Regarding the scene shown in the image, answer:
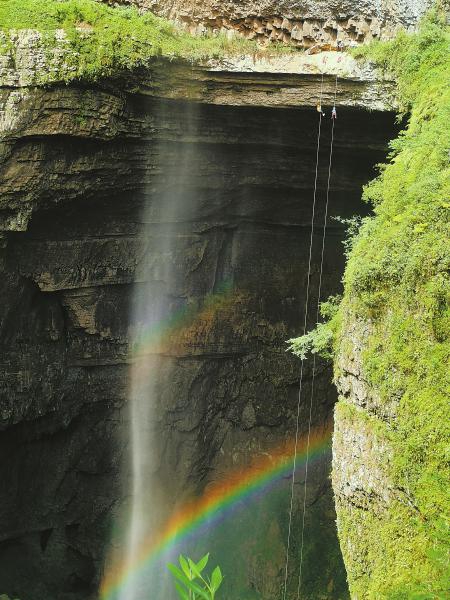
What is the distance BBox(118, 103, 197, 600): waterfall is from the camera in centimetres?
1267

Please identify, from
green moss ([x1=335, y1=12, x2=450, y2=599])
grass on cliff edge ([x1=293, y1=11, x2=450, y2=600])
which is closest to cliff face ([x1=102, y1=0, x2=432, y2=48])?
grass on cliff edge ([x1=293, y1=11, x2=450, y2=600])

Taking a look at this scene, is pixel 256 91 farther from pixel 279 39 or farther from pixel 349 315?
pixel 349 315

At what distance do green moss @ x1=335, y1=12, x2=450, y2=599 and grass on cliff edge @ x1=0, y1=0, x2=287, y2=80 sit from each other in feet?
Answer: 14.9

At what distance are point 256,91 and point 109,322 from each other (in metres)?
4.91

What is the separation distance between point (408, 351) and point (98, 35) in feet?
Result: 23.1

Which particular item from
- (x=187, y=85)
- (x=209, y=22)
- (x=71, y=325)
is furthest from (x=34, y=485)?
(x=209, y=22)

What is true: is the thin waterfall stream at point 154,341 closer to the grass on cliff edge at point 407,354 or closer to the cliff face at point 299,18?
the cliff face at point 299,18

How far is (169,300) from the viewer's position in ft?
45.8

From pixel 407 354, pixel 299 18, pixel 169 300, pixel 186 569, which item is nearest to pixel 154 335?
pixel 169 300

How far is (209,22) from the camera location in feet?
37.5

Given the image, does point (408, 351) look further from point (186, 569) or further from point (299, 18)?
point (299, 18)

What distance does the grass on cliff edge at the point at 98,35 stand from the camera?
33.5 ft

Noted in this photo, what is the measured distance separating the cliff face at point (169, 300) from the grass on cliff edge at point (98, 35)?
1.11 ft

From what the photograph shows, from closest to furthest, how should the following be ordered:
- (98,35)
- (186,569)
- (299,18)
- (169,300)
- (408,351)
A: (186,569), (408,351), (98,35), (299,18), (169,300)
